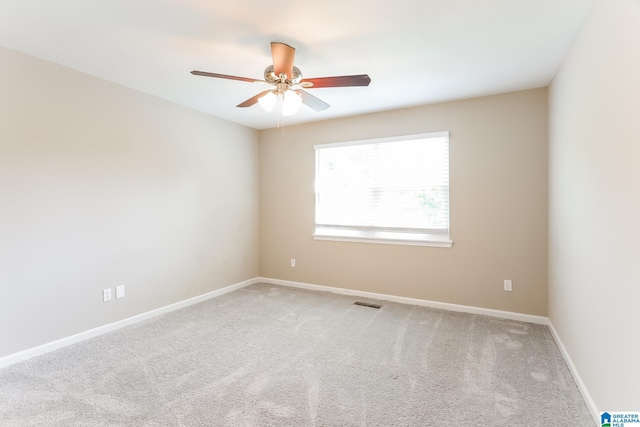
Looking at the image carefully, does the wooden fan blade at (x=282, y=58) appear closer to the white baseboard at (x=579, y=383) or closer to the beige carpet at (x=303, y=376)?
the beige carpet at (x=303, y=376)

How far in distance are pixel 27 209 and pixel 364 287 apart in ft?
11.7

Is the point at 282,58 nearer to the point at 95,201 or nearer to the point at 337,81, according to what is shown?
the point at 337,81

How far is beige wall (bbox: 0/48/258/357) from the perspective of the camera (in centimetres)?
244

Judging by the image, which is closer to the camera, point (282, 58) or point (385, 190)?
point (282, 58)

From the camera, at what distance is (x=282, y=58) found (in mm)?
2201

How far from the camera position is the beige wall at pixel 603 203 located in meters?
1.37

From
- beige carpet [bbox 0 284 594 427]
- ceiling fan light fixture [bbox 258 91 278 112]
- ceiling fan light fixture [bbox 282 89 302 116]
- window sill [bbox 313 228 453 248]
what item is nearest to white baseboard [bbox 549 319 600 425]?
beige carpet [bbox 0 284 594 427]

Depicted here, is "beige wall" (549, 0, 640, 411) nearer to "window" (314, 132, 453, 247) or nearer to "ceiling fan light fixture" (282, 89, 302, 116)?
"window" (314, 132, 453, 247)

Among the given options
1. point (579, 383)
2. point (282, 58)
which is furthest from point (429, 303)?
point (282, 58)

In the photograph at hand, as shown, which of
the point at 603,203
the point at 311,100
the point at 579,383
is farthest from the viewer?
the point at 311,100

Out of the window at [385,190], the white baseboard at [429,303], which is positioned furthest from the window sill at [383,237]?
the white baseboard at [429,303]

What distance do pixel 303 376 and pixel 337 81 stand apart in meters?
2.11

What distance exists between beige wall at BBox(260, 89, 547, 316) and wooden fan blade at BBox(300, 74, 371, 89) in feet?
6.27

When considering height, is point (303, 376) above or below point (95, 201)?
below
